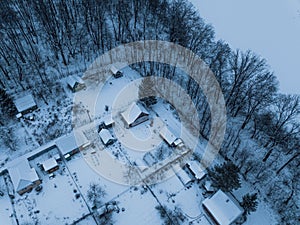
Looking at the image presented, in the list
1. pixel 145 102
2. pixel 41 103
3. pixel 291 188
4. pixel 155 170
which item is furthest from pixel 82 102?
pixel 291 188

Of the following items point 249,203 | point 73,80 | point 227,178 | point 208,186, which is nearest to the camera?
point 249,203

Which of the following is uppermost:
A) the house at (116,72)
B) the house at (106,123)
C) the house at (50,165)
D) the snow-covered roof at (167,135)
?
the house at (116,72)

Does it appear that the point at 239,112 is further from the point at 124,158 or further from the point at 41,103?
the point at 41,103

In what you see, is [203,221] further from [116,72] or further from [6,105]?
[6,105]

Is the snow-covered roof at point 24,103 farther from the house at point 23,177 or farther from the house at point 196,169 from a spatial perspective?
the house at point 196,169

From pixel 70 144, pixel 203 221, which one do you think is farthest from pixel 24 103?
pixel 203 221

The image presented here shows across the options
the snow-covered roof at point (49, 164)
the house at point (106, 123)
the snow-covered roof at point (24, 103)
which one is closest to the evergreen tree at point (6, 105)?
the snow-covered roof at point (24, 103)

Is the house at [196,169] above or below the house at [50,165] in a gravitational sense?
below
